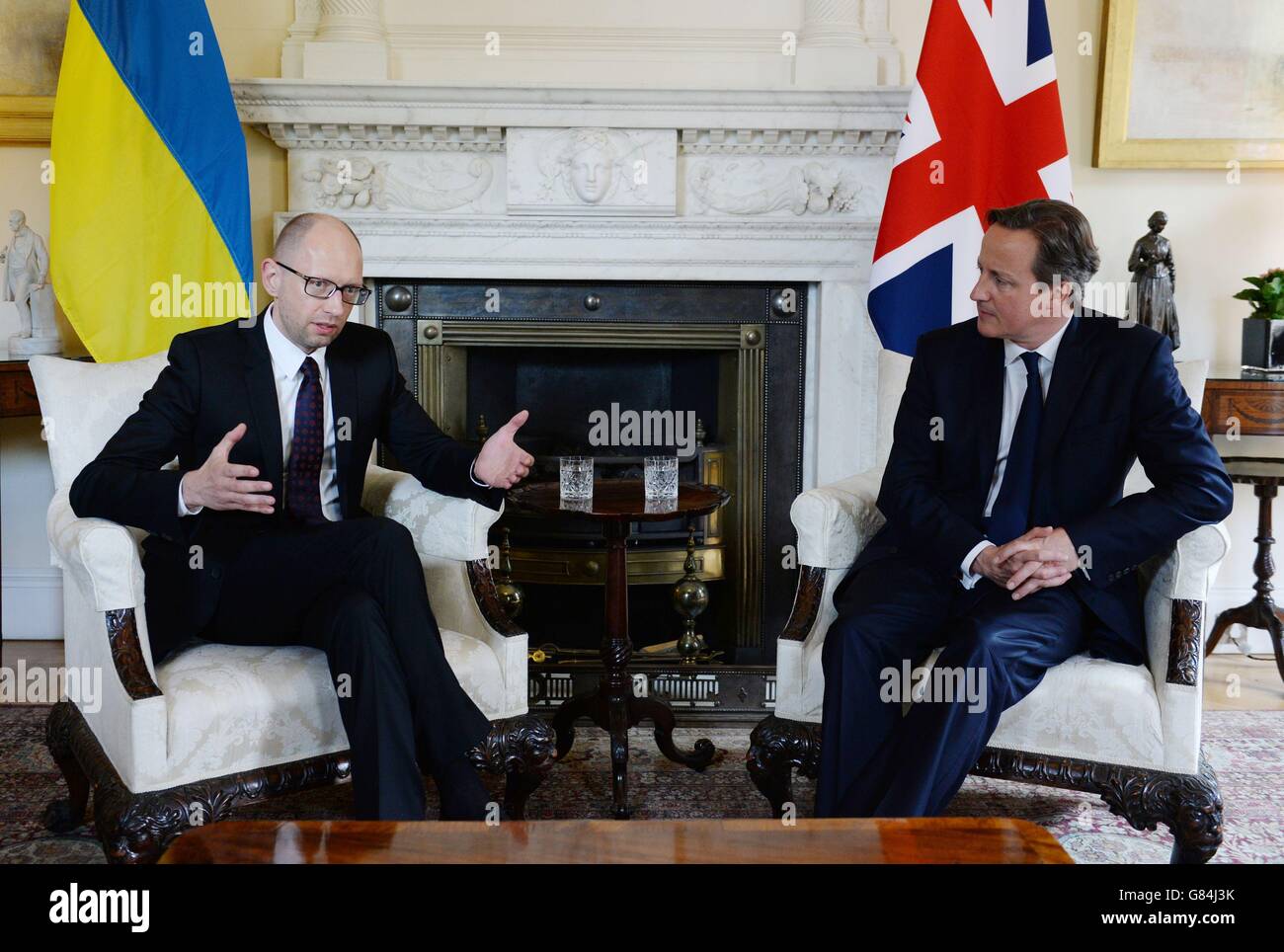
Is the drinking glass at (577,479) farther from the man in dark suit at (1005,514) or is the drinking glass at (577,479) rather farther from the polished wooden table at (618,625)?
the man in dark suit at (1005,514)

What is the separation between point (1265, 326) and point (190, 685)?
131 inches

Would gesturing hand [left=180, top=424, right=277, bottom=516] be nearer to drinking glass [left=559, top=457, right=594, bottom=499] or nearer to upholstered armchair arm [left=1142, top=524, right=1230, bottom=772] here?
drinking glass [left=559, top=457, right=594, bottom=499]

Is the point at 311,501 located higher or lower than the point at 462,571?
higher

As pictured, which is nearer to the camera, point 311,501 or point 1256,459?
point 311,501

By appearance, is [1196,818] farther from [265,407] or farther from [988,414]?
[265,407]

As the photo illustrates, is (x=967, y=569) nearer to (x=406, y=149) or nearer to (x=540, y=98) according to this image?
(x=540, y=98)

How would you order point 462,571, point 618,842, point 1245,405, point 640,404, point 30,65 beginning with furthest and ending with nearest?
1. point 640,404
2. point 30,65
3. point 1245,405
4. point 462,571
5. point 618,842

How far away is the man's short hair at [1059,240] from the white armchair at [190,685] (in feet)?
4.10

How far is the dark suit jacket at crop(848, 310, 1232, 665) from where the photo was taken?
226 cm

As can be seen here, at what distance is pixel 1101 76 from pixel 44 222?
3.52 metres

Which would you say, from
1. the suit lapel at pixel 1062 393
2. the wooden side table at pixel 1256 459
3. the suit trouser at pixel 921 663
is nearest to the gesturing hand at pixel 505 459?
the suit trouser at pixel 921 663

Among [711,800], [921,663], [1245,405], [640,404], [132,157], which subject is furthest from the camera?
[640,404]

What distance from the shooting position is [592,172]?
3717 millimetres

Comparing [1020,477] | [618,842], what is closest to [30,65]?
[1020,477]
